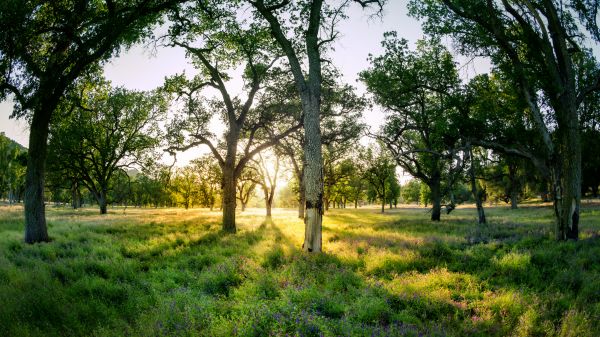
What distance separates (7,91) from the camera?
11.8 m

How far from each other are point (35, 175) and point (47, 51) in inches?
195

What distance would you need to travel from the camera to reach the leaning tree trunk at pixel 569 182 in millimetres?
10680

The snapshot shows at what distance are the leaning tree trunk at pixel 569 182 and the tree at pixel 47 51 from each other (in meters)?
14.6

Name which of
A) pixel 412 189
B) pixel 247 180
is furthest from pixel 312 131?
pixel 412 189

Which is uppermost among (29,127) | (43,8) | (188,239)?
(43,8)

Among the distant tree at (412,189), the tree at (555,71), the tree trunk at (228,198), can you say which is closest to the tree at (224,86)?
the tree trunk at (228,198)

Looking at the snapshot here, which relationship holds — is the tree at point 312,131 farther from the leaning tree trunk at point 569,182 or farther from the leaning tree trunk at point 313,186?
the leaning tree trunk at point 569,182

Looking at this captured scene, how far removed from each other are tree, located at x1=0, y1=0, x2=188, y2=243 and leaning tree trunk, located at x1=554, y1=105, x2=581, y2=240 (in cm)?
1462

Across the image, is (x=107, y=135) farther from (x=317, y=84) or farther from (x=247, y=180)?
(x=317, y=84)

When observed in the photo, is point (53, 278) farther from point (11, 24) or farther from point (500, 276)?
point (500, 276)

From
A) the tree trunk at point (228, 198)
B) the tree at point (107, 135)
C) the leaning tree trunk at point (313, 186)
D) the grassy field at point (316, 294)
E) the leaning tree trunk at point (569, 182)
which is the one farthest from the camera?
the tree at point (107, 135)

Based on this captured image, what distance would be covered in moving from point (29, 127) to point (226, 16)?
10.3 meters

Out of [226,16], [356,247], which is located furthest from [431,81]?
[356,247]

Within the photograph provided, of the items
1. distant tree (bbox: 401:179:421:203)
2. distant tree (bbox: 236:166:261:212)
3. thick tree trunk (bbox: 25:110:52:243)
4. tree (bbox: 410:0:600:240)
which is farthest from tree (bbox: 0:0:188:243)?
distant tree (bbox: 401:179:421:203)
